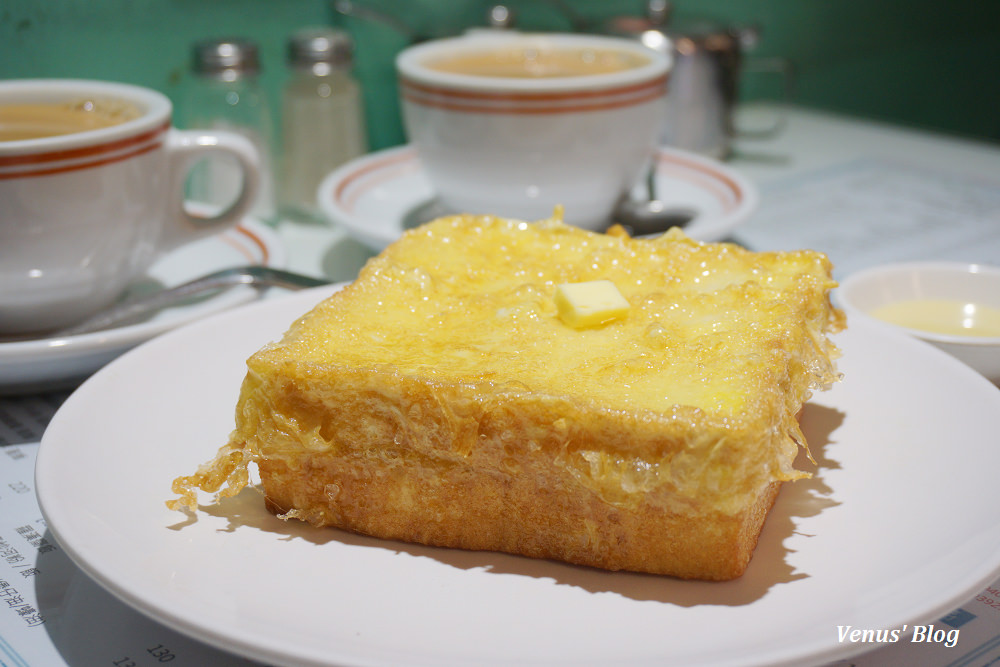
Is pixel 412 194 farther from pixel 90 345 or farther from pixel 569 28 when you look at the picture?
pixel 569 28

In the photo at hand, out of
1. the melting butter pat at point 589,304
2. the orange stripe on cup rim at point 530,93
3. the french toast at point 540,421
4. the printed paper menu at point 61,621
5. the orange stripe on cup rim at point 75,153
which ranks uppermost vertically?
the orange stripe on cup rim at point 75,153

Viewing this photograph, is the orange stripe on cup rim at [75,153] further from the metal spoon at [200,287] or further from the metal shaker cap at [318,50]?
the metal shaker cap at [318,50]

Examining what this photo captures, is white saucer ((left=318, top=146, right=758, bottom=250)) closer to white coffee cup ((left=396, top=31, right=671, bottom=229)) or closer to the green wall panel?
white coffee cup ((left=396, top=31, right=671, bottom=229))

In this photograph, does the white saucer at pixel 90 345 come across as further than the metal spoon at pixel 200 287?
No

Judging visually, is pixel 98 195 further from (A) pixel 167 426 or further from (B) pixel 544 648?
(B) pixel 544 648

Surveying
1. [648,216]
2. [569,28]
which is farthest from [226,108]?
[569,28]

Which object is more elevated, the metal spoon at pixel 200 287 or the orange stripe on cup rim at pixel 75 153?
the orange stripe on cup rim at pixel 75 153

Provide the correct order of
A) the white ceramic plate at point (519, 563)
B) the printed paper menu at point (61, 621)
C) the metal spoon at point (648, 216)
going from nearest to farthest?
1. the white ceramic plate at point (519, 563)
2. the printed paper menu at point (61, 621)
3. the metal spoon at point (648, 216)

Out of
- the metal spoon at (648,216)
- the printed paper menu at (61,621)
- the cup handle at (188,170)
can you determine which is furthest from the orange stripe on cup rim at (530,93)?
the printed paper menu at (61,621)

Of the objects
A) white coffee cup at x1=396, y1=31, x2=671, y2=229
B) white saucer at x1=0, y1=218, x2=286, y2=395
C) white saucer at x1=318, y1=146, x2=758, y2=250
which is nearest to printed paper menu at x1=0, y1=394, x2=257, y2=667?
white saucer at x1=0, y1=218, x2=286, y2=395
